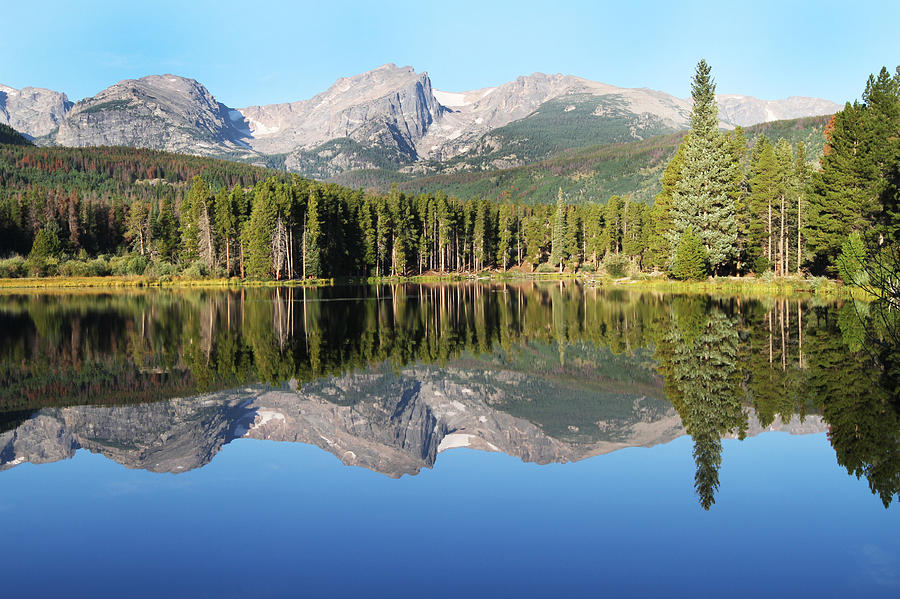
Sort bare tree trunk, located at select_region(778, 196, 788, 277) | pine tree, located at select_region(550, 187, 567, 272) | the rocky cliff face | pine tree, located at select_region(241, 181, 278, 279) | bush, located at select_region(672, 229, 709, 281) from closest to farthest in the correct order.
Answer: the rocky cliff face → bush, located at select_region(672, 229, 709, 281) → bare tree trunk, located at select_region(778, 196, 788, 277) → pine tree, located at select_region(241, 181, 278, 279) → pine tree, located at select_region(550, 187, 567, 272)

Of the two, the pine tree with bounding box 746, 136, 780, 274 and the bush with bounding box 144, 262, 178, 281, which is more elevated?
the pine tree with bounding box 746, 136, 780, 274

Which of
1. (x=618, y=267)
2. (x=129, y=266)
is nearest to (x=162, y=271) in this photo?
(x=129, y=266)

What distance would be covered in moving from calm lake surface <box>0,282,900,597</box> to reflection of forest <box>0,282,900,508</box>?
0.11 m

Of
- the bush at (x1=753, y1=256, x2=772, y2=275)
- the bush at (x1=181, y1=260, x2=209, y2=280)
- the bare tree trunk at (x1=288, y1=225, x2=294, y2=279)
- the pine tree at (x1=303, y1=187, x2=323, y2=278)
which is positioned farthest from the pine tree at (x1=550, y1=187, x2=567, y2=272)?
the bush at (x1=181, y1=260, x2=209, y2=280)

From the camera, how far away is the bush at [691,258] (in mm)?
53094

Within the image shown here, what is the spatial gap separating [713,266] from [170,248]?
79107mm

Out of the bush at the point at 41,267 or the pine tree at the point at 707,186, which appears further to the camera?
the bush at the point at 41,267

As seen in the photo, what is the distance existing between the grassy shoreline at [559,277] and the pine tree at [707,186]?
3136 mm

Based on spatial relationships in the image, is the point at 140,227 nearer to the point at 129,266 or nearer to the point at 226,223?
the point at 129,266

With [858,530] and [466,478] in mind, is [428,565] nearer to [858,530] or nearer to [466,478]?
[466,478]

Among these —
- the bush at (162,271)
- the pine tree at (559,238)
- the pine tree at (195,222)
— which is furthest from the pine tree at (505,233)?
the bush at (162,271)

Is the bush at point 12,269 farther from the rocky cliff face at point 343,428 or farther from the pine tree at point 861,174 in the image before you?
the pine tree at point 861,174

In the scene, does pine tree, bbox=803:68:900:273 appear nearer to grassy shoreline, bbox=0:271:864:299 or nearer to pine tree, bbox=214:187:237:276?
grassy shoreline, bbox=0:271:864:299

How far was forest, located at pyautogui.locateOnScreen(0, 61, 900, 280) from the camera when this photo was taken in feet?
147
